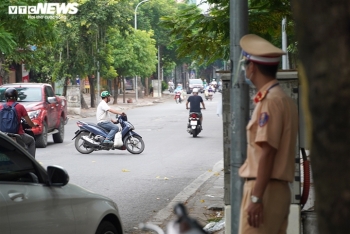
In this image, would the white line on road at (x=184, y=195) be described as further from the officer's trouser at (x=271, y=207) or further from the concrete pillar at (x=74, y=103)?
the concrete pillar at (x=74, y=103)

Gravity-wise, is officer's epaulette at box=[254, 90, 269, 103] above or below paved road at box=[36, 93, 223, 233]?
above

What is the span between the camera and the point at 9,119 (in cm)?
1252

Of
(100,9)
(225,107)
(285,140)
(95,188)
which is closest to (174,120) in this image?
(100,9)

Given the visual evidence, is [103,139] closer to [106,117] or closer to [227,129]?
[106,117]

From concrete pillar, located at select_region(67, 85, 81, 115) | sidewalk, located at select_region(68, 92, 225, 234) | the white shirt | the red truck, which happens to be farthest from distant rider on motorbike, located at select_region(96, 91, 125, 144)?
concrete pillar, located at select_region(67, 85, 81, 115)

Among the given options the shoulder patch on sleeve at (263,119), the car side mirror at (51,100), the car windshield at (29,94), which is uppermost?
the shoulder patch on sleeve at (263,119)

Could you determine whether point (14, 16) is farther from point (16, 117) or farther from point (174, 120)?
point (174, 120)

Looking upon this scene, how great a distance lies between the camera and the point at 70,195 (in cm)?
559

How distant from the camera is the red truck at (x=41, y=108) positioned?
20.6m

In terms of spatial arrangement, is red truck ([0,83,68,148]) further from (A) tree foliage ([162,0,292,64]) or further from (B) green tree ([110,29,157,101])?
(B) green tree ([110,29,157,101])

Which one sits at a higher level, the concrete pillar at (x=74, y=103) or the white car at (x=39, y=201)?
the white car at (x=39, y=201)

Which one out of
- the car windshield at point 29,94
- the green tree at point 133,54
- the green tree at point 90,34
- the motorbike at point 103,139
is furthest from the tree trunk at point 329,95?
the green tree at point 133,54

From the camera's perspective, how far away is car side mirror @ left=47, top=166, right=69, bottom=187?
5441mm

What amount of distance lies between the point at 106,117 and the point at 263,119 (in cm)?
1589
